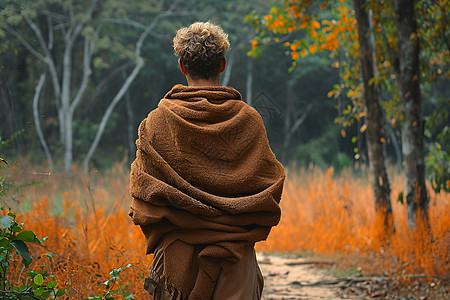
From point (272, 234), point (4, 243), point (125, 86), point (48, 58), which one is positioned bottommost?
point (272, 234)

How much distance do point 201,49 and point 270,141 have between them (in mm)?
753

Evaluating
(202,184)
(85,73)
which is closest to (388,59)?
(202,184)

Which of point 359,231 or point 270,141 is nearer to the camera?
point 270,141

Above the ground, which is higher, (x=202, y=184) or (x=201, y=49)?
(x=201, y=49)

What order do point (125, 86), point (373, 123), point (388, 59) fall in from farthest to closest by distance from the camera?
point (125, 86)
point (373, 123)
point (388, 59)

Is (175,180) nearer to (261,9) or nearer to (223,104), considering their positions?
(223,104)

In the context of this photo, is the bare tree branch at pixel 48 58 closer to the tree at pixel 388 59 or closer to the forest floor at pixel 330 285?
the tree at pixel 388 59

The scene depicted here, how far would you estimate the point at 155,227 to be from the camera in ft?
7.48

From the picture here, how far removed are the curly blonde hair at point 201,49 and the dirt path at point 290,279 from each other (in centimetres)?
350

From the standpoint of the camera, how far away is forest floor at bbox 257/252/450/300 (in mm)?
5172

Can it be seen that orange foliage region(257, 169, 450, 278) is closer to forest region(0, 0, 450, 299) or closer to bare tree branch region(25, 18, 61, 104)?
forest region(0, 0, 450, 299)

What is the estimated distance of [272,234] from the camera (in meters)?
8.65

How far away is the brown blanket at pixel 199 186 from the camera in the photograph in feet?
7.29

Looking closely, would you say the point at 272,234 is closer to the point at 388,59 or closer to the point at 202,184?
the point at 388,59
